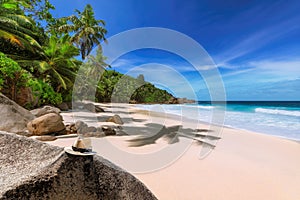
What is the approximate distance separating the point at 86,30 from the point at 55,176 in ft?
80.5

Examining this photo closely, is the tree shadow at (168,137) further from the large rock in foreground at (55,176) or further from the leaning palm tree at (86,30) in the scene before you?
the leaning palm tree at (86,30)

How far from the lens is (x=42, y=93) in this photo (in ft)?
43.3

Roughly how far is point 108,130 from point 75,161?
5.66m

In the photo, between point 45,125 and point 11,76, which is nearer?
point 45,125

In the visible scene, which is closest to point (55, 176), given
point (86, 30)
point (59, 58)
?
point (59, 58)

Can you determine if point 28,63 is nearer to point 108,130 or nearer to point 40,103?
point 40,103

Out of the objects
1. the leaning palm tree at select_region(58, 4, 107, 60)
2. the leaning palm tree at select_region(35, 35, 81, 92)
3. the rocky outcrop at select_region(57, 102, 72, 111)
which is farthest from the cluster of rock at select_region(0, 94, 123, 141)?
the leaning palm tree at select_region(58, 4, 107, 60)

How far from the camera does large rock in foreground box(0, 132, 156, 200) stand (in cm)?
91

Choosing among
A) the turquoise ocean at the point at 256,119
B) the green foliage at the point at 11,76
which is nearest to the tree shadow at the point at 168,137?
the turquoise ocean at the point at 256,119

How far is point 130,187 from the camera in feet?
4.00

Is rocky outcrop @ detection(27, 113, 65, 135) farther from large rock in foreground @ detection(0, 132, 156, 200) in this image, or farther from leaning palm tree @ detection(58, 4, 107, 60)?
leaning palm tree @ detection(58, 4, 107, 60)

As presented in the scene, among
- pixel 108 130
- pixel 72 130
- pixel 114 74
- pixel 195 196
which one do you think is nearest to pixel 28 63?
pixel 72 130

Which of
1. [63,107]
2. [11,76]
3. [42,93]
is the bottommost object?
[63,107]

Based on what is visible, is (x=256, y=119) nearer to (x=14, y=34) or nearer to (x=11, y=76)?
(x=11, y=76)
